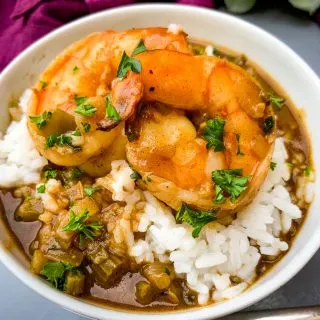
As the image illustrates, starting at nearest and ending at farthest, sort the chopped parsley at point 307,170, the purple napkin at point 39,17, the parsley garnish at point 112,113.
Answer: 1. the parsley garnish at point 112,113
2. the chopped parsley at point 307,170
3. the purple napkin at point 39,17

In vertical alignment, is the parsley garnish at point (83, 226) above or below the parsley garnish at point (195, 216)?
below

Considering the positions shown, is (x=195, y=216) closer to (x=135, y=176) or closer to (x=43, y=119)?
(x=135, y=176)

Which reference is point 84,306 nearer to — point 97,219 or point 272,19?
point 97,219

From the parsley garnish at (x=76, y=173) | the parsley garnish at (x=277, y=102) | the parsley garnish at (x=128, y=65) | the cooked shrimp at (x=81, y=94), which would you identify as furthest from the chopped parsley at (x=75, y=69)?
the parsley garnish at (x=277, y=102)

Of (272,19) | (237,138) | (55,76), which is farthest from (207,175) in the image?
(272,19)

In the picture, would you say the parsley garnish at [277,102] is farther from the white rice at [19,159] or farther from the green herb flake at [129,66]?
the white rice at [19,159]

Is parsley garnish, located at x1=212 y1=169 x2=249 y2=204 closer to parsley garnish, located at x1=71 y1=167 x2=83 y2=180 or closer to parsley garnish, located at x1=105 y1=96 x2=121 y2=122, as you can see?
parsley garnish, located at x1=105 y1=96 x2=121 y2=122

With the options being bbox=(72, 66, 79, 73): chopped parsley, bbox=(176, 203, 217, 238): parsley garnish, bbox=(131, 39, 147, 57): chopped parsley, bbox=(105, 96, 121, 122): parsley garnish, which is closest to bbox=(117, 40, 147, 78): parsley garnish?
bbox=(131, 39, 147, 57): chopped parsley
